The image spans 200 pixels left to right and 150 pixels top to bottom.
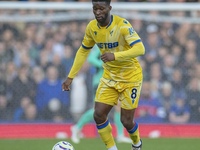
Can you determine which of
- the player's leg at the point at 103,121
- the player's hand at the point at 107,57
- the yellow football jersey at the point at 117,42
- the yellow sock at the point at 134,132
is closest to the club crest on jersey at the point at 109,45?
the yellow football jersey at the point at 117,42

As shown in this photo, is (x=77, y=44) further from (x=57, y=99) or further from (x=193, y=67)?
(x=193, y=67)

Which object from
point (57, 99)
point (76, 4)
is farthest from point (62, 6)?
point (57, 99)

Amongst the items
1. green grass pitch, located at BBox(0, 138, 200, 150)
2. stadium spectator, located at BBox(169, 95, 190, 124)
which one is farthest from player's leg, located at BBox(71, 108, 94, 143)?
stadium spectator, located at BBox(169, 95, 190, 124)

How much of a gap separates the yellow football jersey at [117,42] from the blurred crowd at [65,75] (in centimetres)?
462

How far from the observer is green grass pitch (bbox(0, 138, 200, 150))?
11.1m

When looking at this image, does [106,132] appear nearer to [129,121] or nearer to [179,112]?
[129,121]

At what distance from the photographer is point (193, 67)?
13930 mm

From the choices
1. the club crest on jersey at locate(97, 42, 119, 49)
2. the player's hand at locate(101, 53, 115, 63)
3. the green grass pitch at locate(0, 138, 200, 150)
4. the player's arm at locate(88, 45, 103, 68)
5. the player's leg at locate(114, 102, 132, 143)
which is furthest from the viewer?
the player's leg at locate(114, 102, 132, 143)

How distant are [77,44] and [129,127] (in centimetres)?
512

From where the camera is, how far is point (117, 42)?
28.8ft

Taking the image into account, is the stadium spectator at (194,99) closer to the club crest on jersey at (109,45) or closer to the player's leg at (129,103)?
the player's leg at (129,103)

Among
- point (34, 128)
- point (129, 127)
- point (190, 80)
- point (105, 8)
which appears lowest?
point (34, 128)

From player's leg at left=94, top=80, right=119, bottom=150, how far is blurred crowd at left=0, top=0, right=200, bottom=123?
4.68m

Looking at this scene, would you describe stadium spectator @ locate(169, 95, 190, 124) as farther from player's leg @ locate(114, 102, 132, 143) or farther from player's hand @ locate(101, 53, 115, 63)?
player's hand @ locate(101, 53, 115, 63)
